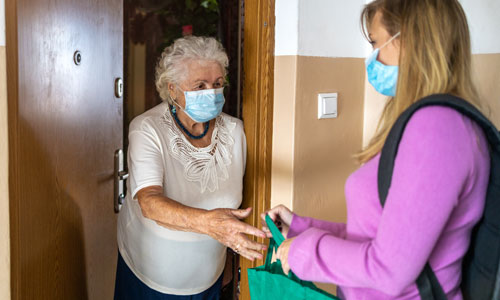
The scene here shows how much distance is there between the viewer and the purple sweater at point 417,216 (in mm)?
806

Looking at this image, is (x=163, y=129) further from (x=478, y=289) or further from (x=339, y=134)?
(x=478, y=289)

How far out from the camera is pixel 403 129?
0.86 m

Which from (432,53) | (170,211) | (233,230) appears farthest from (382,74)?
(170,211)

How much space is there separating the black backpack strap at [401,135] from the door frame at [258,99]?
0.88m

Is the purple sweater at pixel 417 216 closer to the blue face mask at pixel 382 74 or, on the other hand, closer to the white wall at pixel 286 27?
the blue face mask at pixel 382 74

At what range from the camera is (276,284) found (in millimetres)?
1104

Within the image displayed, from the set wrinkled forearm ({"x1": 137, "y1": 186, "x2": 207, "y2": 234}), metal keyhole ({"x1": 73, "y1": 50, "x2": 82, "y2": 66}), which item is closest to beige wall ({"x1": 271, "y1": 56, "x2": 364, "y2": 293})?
wrinkled forearm ({"x1": 137, "y1": 186, "x2": 207, "y2": 234})

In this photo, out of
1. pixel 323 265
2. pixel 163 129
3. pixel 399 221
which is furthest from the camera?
pixel 163 129

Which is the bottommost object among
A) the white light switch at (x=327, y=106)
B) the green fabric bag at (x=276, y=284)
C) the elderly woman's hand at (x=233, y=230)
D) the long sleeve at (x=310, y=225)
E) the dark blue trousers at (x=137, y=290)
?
the dark blue trousers at (x=137, y=290)

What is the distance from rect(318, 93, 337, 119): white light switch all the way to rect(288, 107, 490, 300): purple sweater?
831mm

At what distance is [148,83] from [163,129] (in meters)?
2.45

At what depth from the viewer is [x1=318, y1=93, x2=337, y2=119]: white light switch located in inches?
70.3

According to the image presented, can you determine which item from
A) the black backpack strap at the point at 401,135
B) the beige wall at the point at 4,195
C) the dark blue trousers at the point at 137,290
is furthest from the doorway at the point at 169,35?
the black backpack strap at the point at 401,135

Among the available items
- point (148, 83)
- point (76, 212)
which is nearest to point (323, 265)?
point (76, 212)
